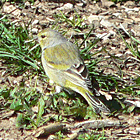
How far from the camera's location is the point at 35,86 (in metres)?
5.80

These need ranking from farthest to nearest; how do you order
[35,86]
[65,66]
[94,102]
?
[35,86] → [65,66] → [94,102]

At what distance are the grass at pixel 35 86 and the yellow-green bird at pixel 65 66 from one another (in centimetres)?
28

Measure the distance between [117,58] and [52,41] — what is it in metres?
1.27

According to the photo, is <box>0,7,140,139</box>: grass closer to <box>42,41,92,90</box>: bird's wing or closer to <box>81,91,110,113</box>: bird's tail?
<box>81,91,110,113</box>: bird's tail

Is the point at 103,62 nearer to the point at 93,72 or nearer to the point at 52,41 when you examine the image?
the point at 93,72

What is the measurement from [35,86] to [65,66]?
2.24 ft

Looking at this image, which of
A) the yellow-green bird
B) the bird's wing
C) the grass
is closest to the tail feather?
the yellow-green bird

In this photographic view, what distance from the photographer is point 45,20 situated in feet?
23.6

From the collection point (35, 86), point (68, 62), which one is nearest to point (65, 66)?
point (68, 62)

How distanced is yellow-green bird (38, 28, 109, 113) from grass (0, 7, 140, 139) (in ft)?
0.92

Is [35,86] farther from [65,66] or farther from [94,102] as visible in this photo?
[94,102]

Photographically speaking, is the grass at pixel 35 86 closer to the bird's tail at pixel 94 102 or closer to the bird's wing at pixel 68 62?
the bird's tail at pixel 94 102

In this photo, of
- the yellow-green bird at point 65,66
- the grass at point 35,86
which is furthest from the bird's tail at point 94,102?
the grass at point 35,86

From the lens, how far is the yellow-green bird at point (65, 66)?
5133mm
